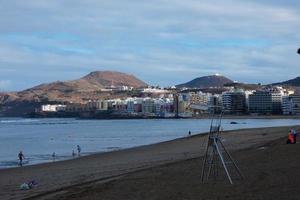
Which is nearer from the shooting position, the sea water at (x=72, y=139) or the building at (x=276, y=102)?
the sea water at (x=72, y=139)

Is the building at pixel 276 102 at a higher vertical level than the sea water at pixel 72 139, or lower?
higher

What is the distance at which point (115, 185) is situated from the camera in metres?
12.4

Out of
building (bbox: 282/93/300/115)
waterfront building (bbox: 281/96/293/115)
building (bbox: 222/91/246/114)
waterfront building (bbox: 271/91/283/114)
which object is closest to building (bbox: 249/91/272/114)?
waterfront building (bbox: 271/91/283/114)

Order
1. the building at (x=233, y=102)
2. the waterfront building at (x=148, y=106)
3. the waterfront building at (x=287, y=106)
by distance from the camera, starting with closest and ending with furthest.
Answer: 1. the building at (x=233, y=102)
2. the waterfront building at (x=287, y=106)
3. the waterfront building at (x=148, y=106)

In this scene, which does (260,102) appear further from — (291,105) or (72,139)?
(72,139)

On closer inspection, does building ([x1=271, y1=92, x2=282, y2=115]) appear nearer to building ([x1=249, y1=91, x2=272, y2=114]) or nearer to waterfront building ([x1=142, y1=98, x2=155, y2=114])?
building ([x1=249, y1=91, x2=272, y2=114])

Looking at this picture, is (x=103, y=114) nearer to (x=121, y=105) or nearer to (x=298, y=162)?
(x=121, y=105)

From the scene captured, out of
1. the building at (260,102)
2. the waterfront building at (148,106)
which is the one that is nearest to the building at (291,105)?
the building at (260,102)

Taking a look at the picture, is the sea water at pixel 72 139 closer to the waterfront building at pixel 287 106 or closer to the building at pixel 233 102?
the building at pixel 233 102

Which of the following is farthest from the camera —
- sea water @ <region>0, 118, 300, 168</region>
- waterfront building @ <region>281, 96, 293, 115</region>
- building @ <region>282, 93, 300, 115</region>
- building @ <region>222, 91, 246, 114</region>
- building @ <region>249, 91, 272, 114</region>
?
building @ <region>249, 91, 272, 114</region>

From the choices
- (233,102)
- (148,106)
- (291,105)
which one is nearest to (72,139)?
(233,102)

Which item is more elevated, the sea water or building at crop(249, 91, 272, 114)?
building at crop(249, 91, 272, 114)

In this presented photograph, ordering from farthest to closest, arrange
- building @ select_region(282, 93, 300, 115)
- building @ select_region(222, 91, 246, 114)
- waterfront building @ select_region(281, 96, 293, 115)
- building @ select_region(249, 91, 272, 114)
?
building @ select_region(249, 91, 272, 114), waterfront building @ select_region(281, 96, 293, 115), building @ select_region(282, 93, 300, 115), building @ select_region(222, 91, 246, 114)

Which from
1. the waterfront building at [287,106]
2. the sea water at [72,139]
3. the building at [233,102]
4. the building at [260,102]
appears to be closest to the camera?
the building at [233,102]
